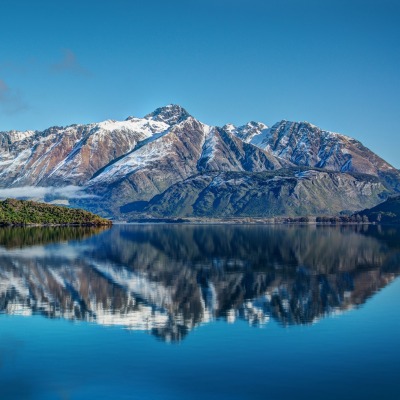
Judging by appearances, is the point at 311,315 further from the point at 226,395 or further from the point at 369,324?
the point at 226,395

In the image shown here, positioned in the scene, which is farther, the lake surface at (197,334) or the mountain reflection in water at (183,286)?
the mountain reflection in water at (183,286)

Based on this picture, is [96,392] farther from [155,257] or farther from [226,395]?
[155,257]

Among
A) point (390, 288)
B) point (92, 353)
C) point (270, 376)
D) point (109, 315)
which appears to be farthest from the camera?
point (390, 288)

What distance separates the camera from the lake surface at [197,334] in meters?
45.1

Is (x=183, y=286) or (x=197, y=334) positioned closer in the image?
(x=197, y=334)

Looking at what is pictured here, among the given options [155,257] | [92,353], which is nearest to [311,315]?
[92,353]

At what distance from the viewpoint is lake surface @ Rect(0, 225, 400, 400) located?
45094mm

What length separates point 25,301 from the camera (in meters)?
78.2

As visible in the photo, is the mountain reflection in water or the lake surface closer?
the lake surface

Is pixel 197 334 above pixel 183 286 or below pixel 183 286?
below

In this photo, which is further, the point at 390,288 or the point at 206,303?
the point at 390,288

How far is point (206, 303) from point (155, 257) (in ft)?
228

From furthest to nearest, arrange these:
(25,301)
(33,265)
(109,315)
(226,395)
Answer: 1. (33,265)
2. (25,301)
3. (109,315)
4. (226,395)

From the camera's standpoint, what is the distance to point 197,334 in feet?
198
